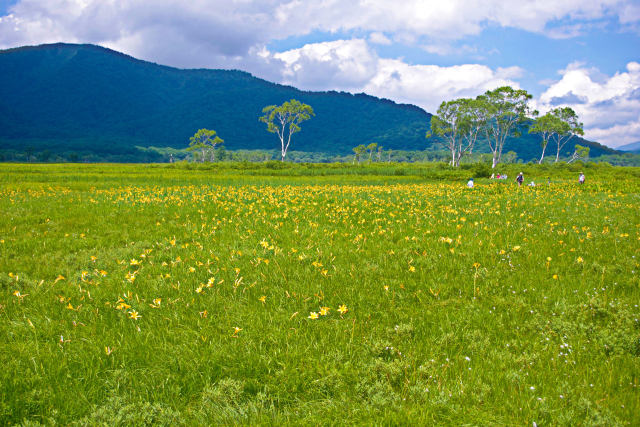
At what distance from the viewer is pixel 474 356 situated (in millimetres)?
3338

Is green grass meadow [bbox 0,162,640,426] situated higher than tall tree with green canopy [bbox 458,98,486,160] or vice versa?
tall tree with green canopy [bbox 458,98,486,160]

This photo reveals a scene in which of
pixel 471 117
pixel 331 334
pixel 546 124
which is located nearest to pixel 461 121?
pixel 471 117

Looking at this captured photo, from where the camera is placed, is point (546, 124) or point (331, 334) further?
point (546, 124)

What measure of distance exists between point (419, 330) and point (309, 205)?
906 centimetres

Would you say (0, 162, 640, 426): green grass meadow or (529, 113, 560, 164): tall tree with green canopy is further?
(529, 113, 560, 164): tall tree with green canopy

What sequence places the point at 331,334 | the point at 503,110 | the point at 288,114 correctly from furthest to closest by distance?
the point at 288,114
the point at 503,110
the point at 331,334

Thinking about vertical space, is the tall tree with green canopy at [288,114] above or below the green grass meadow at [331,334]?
above

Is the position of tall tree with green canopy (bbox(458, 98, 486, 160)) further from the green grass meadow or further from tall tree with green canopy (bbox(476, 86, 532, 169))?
the green grass meadow

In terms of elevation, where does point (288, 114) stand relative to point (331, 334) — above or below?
above

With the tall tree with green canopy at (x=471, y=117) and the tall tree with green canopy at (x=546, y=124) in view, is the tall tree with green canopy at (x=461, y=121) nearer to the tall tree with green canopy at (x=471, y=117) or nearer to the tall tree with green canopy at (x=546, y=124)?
the tall tree with green canopy at (x=471, y=117)

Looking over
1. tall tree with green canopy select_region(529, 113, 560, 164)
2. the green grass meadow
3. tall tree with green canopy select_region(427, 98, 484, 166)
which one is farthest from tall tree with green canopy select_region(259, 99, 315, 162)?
the green grass meadow

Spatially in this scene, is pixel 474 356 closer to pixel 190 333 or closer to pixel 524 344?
pixel 524 344

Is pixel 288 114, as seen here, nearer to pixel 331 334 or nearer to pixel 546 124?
pixel 546 124

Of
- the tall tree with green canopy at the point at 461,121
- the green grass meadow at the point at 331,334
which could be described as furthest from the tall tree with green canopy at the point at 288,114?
the green grass meadow at the point at 331,334
